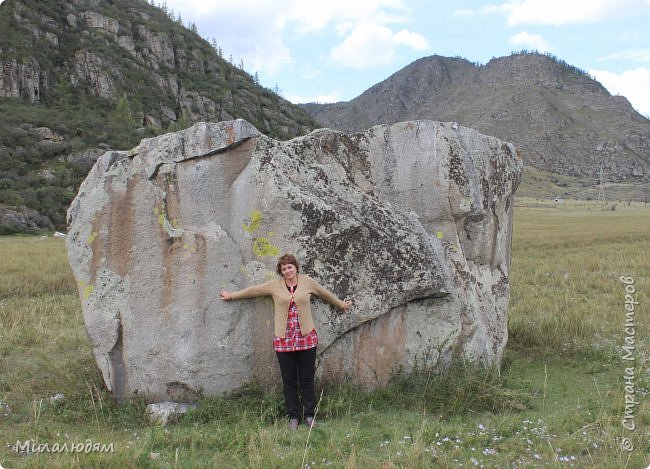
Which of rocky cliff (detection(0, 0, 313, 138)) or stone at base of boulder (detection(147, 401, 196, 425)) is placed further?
rocky cliff (detection(0, 0, 313, 138))

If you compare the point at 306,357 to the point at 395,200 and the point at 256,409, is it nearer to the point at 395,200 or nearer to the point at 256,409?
the point at 256,409

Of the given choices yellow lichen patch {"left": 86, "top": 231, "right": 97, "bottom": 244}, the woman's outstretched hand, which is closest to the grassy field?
the woman's outstretched hand

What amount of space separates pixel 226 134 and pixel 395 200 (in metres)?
3.14

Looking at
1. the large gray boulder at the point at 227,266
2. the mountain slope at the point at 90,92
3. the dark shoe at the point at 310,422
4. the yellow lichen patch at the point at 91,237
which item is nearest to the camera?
the dark shoe at the point at 310,422

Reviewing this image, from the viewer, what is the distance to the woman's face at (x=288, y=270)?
6.86 metres

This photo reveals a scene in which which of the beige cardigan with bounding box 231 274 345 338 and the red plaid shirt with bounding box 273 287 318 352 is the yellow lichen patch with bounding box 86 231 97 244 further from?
the red plaid shirt with bounding box 273 287 318 352

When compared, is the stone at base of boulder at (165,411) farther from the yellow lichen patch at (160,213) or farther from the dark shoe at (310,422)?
the yellow lichen patch at (160,213)

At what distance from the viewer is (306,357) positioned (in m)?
6.89

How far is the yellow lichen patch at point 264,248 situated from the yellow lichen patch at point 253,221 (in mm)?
194

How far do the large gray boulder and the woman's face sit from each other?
0.74m

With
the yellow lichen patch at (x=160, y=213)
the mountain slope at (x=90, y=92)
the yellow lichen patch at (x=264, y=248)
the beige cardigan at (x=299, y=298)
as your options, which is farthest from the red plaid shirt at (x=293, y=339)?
the mountain slope at (x=90, y=92)

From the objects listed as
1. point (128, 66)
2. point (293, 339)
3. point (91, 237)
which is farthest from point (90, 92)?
point (293, 339)

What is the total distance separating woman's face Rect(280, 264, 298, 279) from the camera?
6859 mm

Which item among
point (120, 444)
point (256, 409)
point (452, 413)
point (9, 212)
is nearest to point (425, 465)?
point (452, 413)
